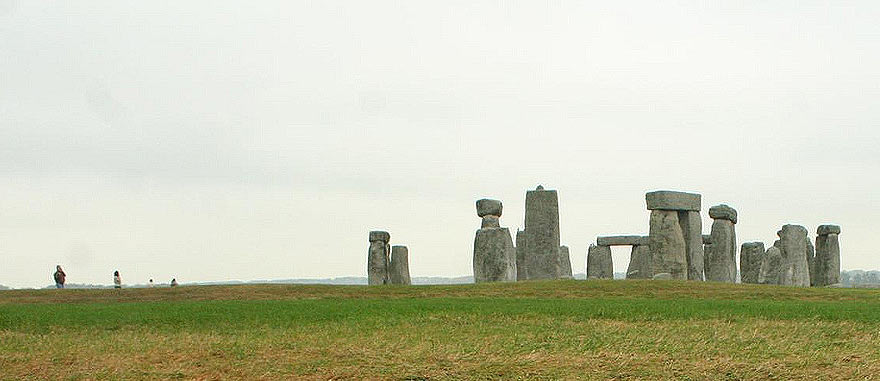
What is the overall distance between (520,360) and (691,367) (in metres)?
1.96

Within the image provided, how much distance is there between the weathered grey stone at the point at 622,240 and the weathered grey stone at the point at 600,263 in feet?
1.65

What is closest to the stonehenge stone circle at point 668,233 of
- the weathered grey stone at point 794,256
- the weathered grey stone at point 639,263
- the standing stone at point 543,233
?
the standing stone at point 543,233

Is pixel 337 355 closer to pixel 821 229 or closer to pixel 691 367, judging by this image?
pixel 691 367

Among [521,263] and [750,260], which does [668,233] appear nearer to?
[521,263]

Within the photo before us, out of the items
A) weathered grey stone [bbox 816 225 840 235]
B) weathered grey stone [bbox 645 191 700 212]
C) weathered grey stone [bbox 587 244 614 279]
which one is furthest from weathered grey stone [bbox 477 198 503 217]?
weathered grey stone [bbox 816 225 840 235]

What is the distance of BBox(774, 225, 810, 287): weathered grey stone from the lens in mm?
36438

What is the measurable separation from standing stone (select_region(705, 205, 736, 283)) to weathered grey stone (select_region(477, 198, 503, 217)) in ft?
26.5

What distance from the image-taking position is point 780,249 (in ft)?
122

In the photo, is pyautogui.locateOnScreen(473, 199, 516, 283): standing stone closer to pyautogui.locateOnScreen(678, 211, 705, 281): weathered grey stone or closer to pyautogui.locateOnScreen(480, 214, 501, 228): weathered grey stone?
pyautogui.locateOnScreen(480, 214, 501, 228): weathered grey stone

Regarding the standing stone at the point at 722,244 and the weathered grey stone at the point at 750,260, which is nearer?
A: the standing stone at the point at 722,244

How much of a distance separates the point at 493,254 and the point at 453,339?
1847 cm

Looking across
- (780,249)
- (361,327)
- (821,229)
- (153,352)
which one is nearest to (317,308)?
(361,327)

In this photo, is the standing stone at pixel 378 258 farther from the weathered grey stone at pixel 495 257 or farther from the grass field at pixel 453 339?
the grass field at pixel 453 339

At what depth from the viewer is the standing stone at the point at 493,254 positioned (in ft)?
108
